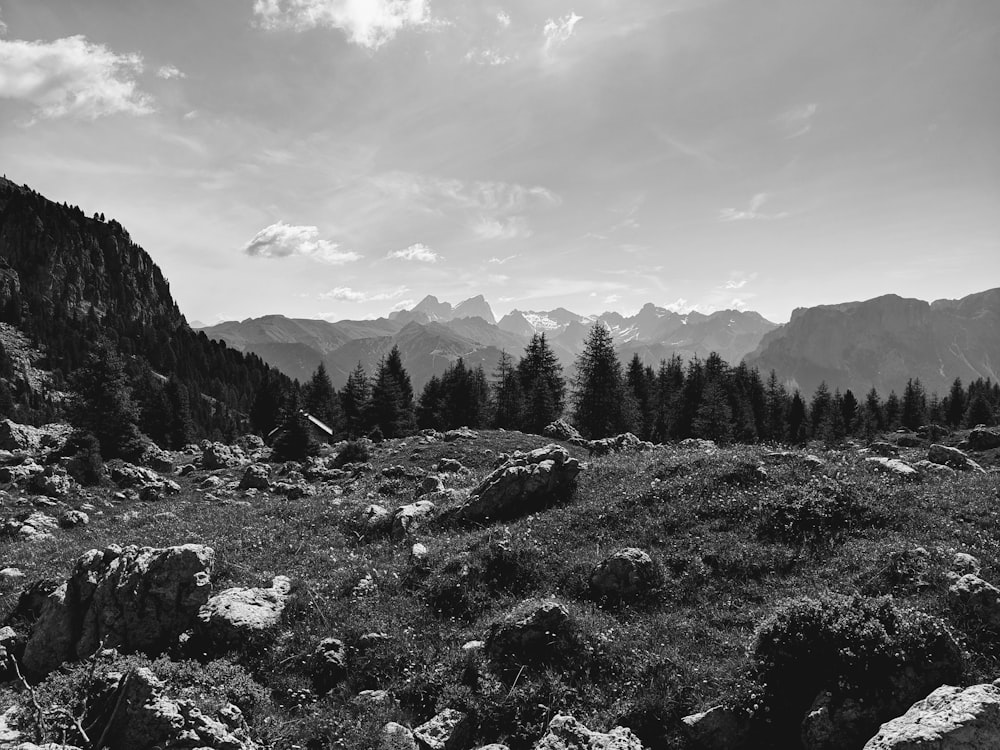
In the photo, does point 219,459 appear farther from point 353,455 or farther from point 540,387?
point 540,387

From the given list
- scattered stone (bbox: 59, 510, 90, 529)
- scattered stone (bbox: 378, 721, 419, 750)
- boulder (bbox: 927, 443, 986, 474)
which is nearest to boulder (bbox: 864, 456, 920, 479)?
boulder (bbox: 927, 443, 986, 474)

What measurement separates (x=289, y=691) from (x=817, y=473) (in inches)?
750

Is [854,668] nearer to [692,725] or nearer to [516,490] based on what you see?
[692,725]

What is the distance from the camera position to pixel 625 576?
45.5ft

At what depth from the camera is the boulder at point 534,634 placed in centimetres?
1145

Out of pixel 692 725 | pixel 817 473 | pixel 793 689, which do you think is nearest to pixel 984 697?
pixel 793 689

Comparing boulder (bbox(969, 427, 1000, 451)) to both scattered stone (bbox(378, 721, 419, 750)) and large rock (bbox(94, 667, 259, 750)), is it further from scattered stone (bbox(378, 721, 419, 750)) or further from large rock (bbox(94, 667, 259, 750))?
large rock (bbox(94, 667, 259, 750))

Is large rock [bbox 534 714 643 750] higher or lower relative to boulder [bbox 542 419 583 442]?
lower

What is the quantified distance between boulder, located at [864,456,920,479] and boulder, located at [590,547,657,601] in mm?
12486

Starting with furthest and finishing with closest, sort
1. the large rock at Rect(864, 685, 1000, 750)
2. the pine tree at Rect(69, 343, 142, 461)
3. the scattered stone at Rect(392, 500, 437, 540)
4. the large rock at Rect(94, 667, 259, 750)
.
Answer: the pine tree at Rect(69, 343, 142, 461) → the scattered stone at Rect(392, 500, 437, 540) → the large rock at Rect(94, 667, 259, 750) → the large rock at Rect(864, 685, 1000, 750)

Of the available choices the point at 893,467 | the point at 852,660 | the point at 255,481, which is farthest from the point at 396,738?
the point at 255,481

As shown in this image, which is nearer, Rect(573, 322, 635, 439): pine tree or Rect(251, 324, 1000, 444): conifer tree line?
Rect(573, 322, 635, 439): pine tree

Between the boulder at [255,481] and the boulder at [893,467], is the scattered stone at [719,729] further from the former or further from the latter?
the boulder at [255,481]

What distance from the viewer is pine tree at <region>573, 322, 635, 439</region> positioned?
63094mm
